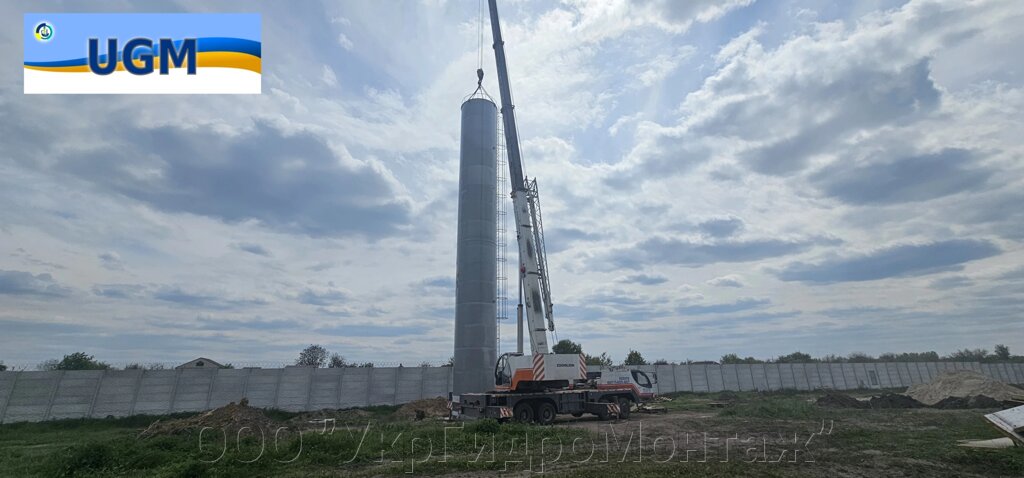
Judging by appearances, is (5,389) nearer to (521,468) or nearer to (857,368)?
(521,468)

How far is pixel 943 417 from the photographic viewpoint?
23.4m

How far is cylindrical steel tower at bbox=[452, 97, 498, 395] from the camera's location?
83.0 feet

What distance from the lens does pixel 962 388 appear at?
32062 millimetres

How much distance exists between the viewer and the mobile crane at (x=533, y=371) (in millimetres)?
22375

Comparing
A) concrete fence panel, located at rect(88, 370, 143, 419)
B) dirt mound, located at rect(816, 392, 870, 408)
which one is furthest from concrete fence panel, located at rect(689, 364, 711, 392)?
concrete fence panel, located at rect(88, 370, 143, 419)

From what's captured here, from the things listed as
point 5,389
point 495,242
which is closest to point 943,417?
point 495,242

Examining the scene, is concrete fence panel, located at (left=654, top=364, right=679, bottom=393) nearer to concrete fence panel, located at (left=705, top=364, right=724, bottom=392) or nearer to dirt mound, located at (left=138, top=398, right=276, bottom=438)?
concrete fence panel, located at (left=705, top=364, right=724, bottom=392)

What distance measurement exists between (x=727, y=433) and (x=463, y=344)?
12.6 meters

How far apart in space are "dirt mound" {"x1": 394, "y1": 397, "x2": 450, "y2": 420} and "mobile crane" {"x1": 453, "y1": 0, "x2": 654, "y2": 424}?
547 centimetres

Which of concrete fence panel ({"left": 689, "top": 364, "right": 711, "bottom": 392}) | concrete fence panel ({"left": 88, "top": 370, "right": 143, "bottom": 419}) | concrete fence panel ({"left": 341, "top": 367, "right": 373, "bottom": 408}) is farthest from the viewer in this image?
concrete fence panel ({"left": 689, "top": 364, "right": 711, "bottom": 392})

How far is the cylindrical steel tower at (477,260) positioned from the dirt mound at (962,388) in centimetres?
2949

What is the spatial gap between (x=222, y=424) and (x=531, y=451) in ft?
43.4

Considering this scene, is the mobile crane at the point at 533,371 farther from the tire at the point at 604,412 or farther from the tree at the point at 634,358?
the tree at the point at 634,358

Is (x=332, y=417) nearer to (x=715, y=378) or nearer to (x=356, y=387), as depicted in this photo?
(x=356, y=387)
